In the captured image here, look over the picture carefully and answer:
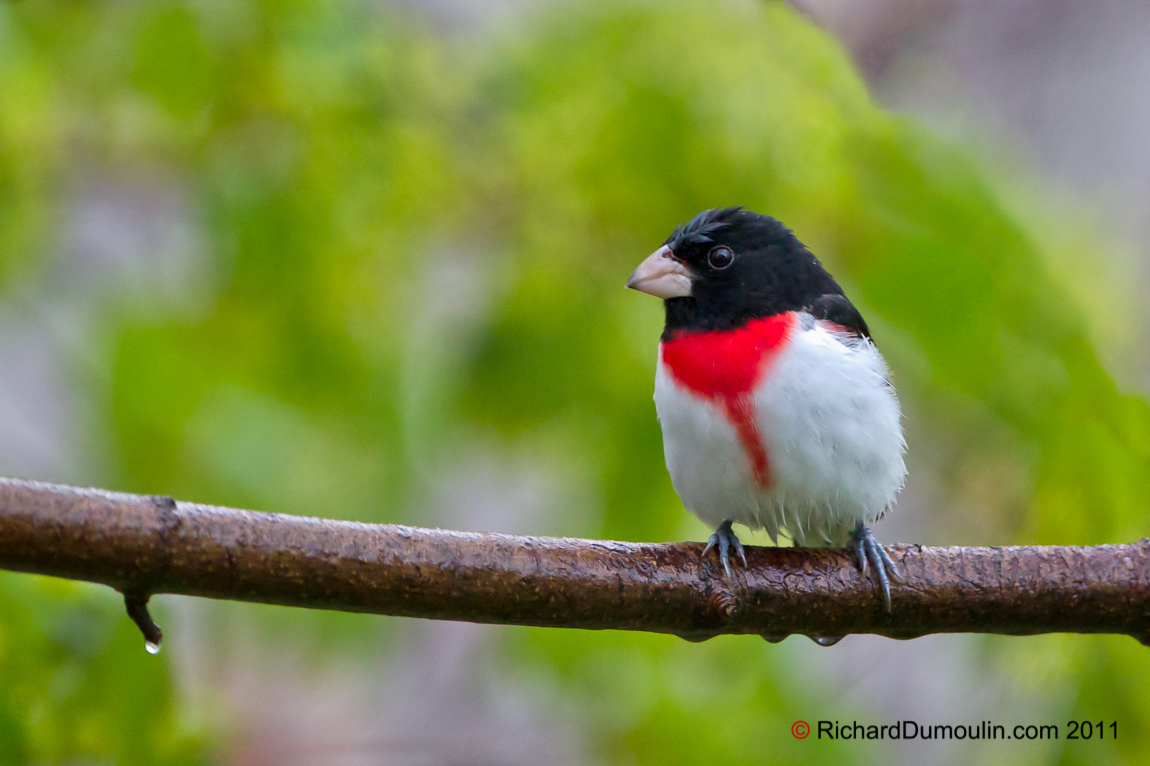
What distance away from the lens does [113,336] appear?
2.73 meters

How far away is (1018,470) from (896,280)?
0.86 meters

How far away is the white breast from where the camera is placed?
8.62ft

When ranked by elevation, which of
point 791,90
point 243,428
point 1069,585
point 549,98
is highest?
point 791,90

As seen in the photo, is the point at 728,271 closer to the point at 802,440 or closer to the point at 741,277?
the point at 741,277

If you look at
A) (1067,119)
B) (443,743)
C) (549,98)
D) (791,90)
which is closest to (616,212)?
(549,98)

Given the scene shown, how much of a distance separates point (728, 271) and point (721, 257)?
47 millimetres

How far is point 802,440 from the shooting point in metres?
2.63

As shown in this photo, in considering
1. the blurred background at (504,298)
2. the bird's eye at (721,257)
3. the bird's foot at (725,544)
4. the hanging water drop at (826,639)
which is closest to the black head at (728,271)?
the bird's eye at (721,257)

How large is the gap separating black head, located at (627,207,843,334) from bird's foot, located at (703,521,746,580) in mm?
510

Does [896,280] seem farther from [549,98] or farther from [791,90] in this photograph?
[549,98]

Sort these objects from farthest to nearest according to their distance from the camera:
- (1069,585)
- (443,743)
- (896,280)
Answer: (443,743) → (896,280) → (1069,585)

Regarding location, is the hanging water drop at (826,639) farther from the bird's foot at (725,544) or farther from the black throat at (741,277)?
the black throat at (741,277)

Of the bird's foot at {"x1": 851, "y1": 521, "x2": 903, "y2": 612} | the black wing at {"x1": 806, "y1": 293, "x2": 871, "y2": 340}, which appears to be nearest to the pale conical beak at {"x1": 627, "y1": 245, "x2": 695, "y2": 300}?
the black wing at {"x1": 806, "y1": 293, "x2": 871, "y2": 340}

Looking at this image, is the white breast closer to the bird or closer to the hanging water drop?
the bird
